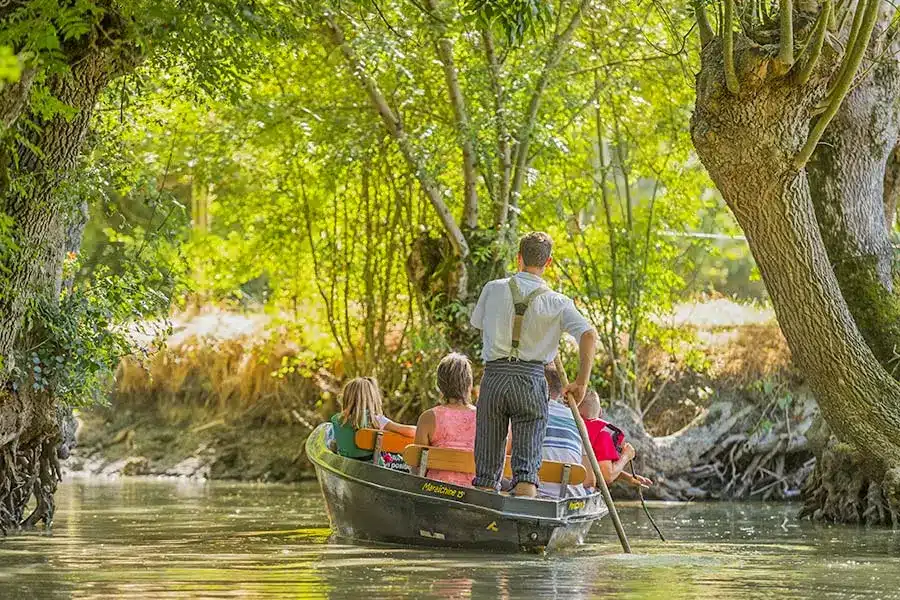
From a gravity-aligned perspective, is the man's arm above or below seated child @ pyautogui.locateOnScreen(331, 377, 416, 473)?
above

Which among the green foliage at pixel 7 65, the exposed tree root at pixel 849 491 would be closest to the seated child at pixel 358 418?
the exposed tree root at pixel 849 491

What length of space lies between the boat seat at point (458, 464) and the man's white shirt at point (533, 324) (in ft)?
3.37

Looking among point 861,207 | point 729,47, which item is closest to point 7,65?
point 729,47

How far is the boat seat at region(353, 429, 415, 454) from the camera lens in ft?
39.1

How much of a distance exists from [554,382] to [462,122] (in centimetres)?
703

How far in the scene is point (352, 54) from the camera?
1797 cm

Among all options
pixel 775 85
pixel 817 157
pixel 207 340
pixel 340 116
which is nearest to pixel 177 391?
pixel 207 340

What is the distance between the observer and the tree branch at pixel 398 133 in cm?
1817

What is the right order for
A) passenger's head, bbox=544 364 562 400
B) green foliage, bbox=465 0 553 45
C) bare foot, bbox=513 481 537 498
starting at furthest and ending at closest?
passenger's head, bbox=544 364 562 400, bare foot, bbox=513 481 537 498, green foliage, bbox=465 0 553 45

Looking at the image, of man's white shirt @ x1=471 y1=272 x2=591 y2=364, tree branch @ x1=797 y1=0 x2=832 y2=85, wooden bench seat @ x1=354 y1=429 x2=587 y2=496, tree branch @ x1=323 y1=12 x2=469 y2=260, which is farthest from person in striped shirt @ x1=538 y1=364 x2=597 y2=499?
tree branch @ x1=323 y1=12 x2=469 y2=260

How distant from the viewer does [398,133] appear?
62.6ft

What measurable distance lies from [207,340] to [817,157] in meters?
12.2

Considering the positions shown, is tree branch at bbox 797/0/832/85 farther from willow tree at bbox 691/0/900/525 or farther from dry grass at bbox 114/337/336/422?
dry grass at bbox 114/337/336/422

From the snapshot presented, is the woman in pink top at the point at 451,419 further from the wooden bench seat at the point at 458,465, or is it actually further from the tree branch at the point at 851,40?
the tree branch at the point at 851,40
